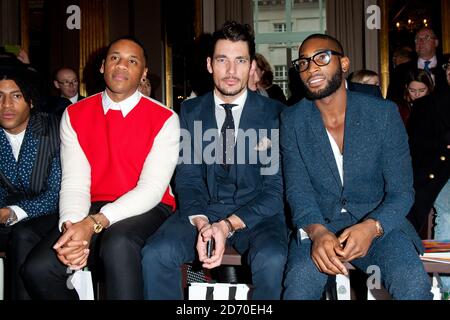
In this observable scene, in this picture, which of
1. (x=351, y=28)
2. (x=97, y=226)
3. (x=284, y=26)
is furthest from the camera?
(x=284, y=26)

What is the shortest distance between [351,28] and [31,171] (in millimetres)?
4647

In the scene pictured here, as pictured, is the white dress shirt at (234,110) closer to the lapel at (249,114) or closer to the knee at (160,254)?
the lapel at (249,114)

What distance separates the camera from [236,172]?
102 inches

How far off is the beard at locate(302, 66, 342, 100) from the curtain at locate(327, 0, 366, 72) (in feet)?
12.6

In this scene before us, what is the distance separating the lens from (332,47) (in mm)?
2396

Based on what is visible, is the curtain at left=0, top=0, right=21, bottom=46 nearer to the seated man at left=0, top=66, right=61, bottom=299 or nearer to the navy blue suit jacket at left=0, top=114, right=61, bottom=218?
the seated man at left=0, top=66, right=61, bottom=299

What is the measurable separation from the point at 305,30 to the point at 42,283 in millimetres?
5272

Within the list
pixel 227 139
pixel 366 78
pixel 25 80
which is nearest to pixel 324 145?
pixel 227 139

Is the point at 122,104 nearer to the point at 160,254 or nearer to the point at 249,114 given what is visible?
the point at 249,114

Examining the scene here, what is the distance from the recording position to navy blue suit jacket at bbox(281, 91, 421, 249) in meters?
2.29

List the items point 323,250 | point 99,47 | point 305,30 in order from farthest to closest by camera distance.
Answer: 1. point 99,47
2. point 305,30
3. point 323,250

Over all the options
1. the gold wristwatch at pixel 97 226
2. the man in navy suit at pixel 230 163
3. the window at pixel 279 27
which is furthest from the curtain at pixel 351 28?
the gold wristwatch at pixel 97 226
